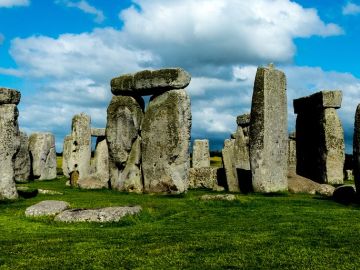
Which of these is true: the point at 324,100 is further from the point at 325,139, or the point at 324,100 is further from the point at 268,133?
the point at 268,133

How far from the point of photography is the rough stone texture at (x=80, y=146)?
79.7 feet

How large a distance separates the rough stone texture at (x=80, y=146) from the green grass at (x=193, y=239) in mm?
10225

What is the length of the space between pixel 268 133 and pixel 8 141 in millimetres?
8539

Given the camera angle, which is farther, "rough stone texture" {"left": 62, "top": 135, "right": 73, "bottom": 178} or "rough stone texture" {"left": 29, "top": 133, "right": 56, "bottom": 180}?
"rough stone texture" {"left": 62, "top": 135, "right": 73, "bottom": 178}

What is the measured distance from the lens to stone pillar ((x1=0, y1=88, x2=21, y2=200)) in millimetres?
15531

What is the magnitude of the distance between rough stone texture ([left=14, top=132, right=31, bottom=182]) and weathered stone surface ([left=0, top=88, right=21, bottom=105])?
1129 centimetres

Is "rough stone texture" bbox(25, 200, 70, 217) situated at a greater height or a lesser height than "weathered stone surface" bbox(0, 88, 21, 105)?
lesser

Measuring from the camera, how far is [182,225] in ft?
36.9

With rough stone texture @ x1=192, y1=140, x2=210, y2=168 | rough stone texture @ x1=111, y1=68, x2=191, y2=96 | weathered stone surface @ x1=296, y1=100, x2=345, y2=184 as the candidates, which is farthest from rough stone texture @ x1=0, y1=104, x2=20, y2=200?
rough stone texture @ x1=192, y1=140, x2=210, y2=168

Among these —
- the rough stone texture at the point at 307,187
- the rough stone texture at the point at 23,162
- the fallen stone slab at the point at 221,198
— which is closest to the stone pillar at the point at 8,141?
the fallen stone slab at the point at 221,198

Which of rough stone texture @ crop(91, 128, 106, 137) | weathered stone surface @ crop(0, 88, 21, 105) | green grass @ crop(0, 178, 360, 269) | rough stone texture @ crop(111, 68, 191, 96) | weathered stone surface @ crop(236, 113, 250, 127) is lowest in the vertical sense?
green grass @ crop(0, 178, 360, 269)

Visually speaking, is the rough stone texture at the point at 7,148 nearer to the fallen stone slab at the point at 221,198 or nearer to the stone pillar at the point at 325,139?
the fallen stone slab at the point at 221,198

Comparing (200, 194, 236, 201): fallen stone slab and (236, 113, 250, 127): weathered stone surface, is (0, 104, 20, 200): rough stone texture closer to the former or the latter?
(200, 194, 236, 201): fallen stone slab

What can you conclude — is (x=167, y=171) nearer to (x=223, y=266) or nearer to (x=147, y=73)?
(x=147, y=73)
